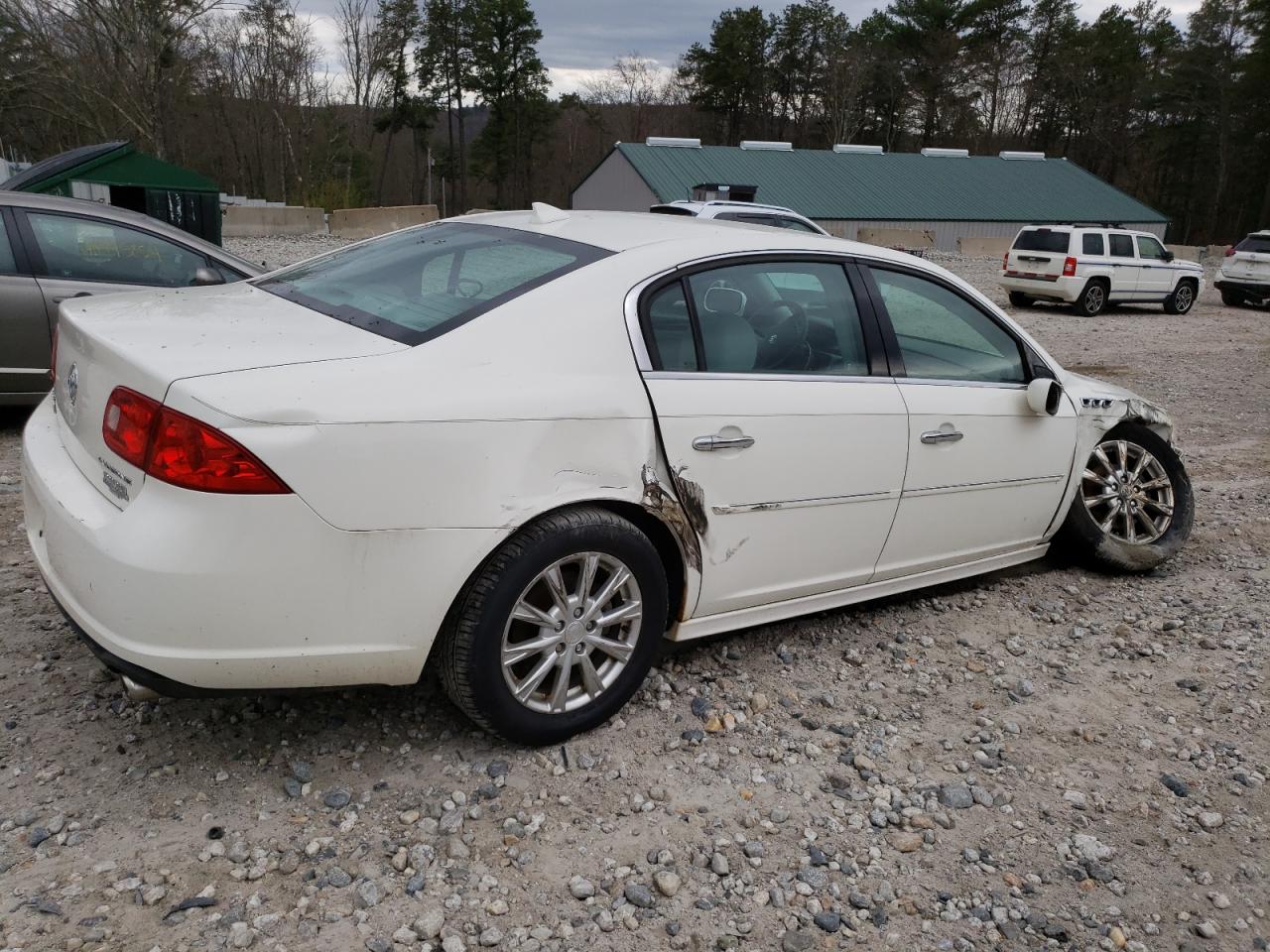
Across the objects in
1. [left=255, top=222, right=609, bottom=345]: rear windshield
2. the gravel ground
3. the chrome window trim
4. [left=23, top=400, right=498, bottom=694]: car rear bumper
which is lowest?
the gravel ground

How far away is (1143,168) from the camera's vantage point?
194 ft

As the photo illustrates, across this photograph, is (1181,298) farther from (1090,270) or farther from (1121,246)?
(1090,270)

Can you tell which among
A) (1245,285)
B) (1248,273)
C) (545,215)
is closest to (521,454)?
(545,215)

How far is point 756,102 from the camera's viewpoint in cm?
6619

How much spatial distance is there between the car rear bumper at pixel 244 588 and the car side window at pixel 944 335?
6.44ft

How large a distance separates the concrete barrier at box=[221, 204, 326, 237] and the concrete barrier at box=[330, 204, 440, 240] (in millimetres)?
586

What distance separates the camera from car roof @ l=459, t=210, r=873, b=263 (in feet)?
11.1

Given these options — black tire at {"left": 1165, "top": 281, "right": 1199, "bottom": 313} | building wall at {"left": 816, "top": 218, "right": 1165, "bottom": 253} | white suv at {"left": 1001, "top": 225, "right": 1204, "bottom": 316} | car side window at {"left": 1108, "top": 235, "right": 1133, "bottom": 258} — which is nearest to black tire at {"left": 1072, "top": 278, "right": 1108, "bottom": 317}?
white suv at {"left": 1001, "top": 225, "right": 1204, "bottom": 316}

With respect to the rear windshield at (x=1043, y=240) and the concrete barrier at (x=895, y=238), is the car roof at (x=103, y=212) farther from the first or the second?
the concrete barrier at (x=895, y=238)

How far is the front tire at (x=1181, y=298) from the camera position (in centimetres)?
2006

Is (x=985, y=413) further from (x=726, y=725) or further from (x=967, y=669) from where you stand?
(x=726, y=725)

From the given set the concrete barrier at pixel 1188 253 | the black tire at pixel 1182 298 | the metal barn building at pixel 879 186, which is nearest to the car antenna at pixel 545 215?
the black tire at pixel 1182 298

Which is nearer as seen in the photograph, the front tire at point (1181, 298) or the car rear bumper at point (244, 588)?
the car rear bumper at point (244, 588)

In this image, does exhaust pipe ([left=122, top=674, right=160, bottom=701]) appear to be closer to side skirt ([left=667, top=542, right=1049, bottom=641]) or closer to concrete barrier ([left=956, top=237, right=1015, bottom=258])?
side skirt ([left=667, top=542, right=1049, bottom=641])
